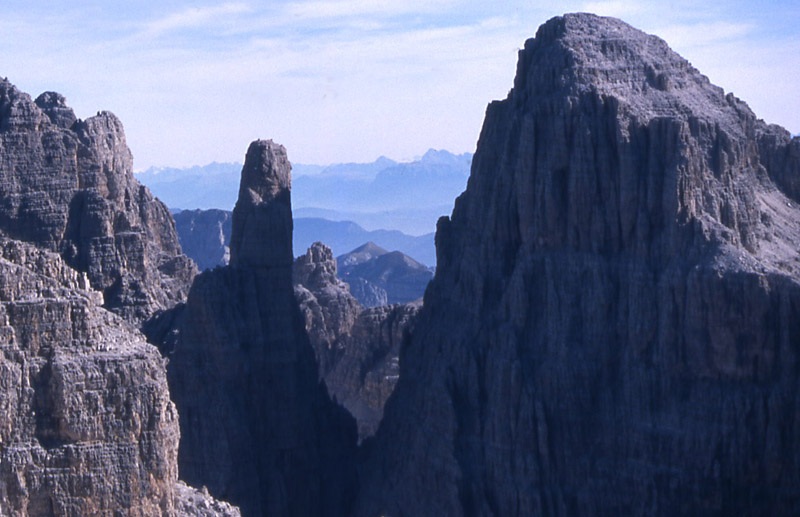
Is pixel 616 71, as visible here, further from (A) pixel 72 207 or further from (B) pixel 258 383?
(A) pixel 72 207

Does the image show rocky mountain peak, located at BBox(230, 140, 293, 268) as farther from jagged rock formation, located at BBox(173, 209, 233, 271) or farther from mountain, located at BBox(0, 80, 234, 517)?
jagged rock formation, located at BBox(173, 209, 233, 271)

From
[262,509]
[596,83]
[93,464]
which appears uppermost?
[596,83]

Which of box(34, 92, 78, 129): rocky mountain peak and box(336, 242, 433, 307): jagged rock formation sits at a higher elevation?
box(34, 92, 78, 129): rocky mountain peak

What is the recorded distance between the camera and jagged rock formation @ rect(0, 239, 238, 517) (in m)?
32.0

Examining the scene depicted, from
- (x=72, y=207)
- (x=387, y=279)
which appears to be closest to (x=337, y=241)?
(x=387, y=279)

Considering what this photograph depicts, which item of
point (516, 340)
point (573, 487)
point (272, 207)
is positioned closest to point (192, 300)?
point (272, 207)

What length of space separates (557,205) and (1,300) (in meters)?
24.1

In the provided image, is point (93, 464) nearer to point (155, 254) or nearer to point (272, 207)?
point (272, 207)

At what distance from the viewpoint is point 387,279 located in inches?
5310

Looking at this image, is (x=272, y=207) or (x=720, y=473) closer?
(x=720, y=473)

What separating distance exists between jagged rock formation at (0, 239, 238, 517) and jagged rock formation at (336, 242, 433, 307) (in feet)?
289

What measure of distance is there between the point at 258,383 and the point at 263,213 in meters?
7.03

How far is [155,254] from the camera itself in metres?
69.1

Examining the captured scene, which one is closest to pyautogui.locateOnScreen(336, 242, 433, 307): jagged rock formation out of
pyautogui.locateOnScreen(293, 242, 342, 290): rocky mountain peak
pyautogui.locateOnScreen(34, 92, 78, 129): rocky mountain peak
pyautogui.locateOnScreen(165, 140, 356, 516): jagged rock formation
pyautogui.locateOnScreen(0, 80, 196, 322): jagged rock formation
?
pyautogui.locateOnScreen(293, 242, 342, 290): rocky mountain peak
